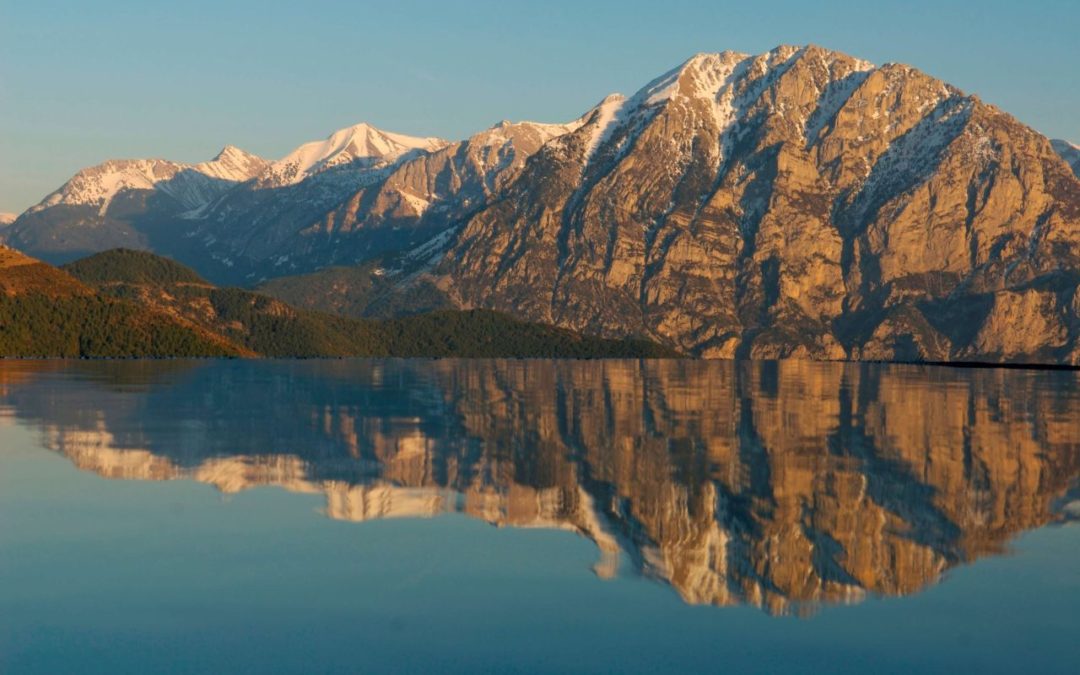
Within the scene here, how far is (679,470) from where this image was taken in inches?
3081

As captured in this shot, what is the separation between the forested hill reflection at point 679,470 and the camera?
51.4 meters

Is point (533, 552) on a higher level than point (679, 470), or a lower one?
lower

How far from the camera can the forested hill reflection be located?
51406mm

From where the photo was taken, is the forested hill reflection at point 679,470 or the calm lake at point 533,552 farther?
the forested hill reflection at point 679,470

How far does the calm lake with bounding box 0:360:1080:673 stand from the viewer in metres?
37.6

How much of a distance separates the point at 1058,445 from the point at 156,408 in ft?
305

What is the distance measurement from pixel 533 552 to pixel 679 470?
27915 millimetres

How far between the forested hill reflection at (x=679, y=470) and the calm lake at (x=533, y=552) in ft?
1.01

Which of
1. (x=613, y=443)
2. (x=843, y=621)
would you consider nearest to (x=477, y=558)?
(x=843, y=621)

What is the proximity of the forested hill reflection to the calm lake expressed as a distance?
307 millimetres

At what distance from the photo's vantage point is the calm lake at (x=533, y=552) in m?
37.6

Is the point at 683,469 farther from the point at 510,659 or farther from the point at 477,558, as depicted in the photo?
the point at 510,659

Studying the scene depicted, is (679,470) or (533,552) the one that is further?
(679,470)

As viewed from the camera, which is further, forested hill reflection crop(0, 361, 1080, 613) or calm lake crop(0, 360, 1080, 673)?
forested hill reflection crop(0, 361, 1080, 613)
